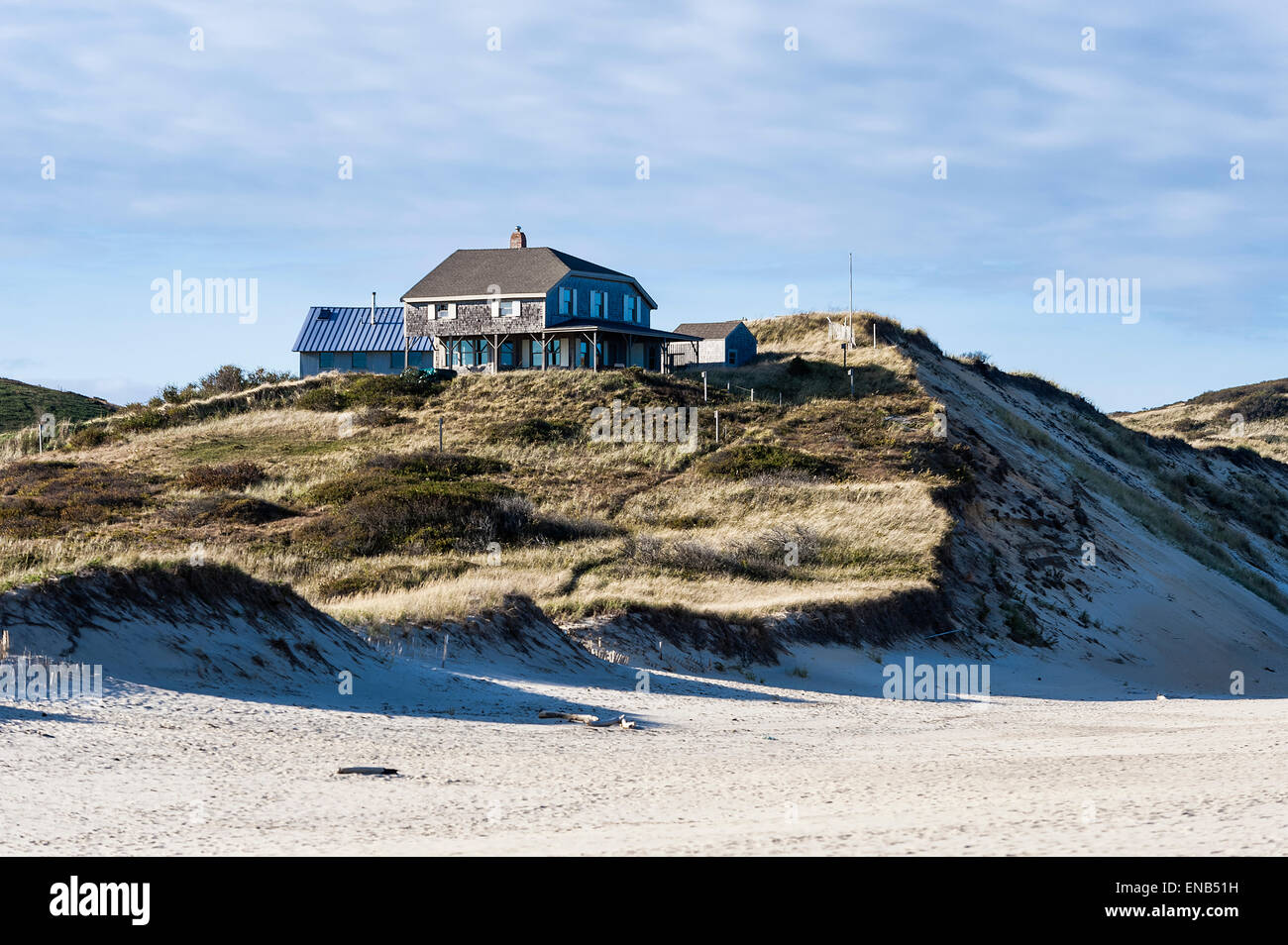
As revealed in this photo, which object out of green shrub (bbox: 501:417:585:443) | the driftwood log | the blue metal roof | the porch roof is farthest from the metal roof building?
the driftwood log

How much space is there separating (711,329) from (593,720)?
5566cm

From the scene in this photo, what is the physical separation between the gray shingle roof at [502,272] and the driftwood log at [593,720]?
1782 inches

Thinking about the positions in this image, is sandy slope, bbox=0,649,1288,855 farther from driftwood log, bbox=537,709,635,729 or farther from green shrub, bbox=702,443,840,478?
green shrub, bbox=702,443,840,478

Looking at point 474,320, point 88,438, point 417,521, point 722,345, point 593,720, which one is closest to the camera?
point 593,720

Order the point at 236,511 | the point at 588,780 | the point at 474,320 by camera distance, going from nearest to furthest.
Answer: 1. the point at 588,780
2. the point at 236,511
3. the point at 474,320

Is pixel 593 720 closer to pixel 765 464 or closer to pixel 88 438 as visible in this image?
pixel 765 464

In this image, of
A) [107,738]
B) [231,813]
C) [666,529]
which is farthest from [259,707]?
[666,529]

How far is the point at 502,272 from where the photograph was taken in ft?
203

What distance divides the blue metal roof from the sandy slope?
52.6 metres

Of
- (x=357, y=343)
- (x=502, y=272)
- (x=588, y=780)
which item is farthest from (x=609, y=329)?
(x=588, y=780)

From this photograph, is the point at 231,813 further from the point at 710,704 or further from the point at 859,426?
the point at 859,426

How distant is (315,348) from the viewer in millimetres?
68938

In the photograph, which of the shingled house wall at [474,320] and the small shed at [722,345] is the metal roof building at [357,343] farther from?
the small shed at [722,345]

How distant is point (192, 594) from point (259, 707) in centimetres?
332
